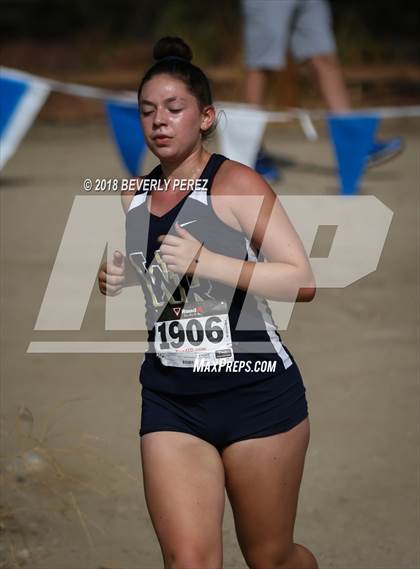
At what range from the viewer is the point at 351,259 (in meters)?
6.38

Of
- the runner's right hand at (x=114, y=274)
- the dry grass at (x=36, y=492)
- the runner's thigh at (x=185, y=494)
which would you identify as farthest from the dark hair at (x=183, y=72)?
the dry grass at (x=36, y=492)

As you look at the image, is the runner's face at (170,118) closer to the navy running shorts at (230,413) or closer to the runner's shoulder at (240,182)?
the runner's shoulder at (240,182)

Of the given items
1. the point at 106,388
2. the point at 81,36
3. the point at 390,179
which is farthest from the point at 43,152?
the point at 81,36

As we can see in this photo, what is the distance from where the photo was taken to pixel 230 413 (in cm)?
273

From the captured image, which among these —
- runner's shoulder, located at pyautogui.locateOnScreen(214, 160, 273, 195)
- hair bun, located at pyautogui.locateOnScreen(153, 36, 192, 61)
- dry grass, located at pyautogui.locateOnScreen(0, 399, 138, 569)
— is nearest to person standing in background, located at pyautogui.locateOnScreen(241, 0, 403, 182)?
dry grass, located at pyautogui.locateOnScreen(0, 399, 138, 569)

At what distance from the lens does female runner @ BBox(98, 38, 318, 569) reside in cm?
267

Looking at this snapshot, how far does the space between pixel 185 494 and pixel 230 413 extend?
239 mm

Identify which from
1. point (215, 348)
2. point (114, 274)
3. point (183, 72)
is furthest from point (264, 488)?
point (183, 72)

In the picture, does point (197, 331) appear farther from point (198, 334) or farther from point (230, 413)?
point (230, 413)

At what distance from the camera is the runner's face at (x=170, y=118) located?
2.81m

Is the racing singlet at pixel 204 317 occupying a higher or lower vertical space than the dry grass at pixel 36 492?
higher

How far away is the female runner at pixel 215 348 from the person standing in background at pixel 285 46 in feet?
15.7

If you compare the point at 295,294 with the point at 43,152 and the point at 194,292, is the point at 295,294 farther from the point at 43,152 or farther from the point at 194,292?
the point at 43,152

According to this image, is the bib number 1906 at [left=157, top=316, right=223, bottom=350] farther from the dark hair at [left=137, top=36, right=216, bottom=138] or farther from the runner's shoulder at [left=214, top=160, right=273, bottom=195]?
the dark hair at [left=137, top=36, right=216, bottom=138]
